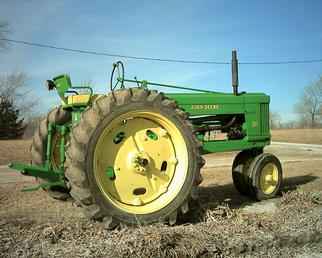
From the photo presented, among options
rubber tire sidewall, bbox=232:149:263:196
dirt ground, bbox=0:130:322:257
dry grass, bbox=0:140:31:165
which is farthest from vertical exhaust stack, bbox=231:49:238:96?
dry grass, bbox=0:140:31:165

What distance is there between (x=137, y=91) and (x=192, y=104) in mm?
1716

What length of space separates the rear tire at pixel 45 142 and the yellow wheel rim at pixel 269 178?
129 inches

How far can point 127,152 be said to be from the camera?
4.92m

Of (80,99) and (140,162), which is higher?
(80,99)

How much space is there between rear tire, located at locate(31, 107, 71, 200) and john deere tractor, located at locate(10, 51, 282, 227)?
2cm

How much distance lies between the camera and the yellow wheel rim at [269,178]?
6754 mm

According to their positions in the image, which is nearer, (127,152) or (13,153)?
(127,152)

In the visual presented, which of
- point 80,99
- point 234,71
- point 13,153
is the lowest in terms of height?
point 13,153

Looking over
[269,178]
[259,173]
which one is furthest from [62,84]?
[269,178]

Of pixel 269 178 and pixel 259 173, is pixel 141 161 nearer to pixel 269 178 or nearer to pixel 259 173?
pixel 259 173

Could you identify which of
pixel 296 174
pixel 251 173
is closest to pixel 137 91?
pixel 251 173

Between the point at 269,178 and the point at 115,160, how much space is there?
318cm

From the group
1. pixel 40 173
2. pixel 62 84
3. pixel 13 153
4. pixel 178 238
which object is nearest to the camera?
pixel 178 238

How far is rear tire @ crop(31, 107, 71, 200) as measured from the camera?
603 cm
